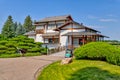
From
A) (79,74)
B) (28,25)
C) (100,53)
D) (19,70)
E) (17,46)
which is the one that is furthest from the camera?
(28,25)

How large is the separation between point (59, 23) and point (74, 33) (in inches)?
406

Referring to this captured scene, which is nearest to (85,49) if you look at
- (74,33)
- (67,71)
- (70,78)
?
(67,71)

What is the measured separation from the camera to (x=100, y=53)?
1767cm

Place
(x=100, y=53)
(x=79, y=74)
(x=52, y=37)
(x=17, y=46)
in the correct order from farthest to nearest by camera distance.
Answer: (x=52, y=37) → (x=17, y=46) → (x=100, y=53) → (x=79, y=74)

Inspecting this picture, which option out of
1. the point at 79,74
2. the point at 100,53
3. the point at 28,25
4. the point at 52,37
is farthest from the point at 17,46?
the point at 28,25

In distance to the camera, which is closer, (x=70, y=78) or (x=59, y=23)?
(x=70, y=78)

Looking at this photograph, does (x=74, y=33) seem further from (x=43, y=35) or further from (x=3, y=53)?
(x=3, y=53)

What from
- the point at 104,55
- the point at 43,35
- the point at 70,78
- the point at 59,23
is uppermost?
the point at 59,23

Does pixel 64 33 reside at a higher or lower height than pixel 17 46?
higher

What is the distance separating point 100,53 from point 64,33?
79.1 ft

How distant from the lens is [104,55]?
1769cm

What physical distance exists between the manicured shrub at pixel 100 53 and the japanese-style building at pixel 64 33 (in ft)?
51.6

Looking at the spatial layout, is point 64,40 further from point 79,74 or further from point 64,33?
point 79,74

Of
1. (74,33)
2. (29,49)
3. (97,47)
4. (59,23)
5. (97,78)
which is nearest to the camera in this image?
(97,78)
